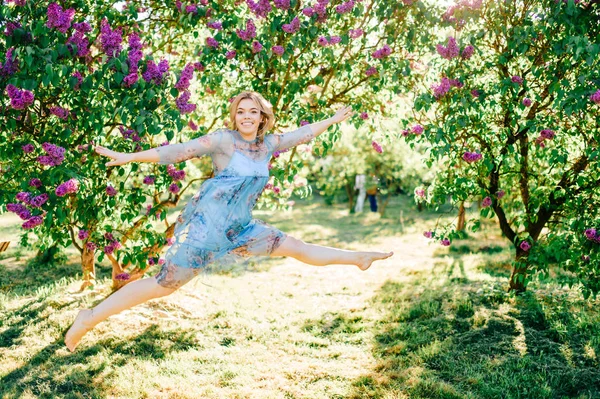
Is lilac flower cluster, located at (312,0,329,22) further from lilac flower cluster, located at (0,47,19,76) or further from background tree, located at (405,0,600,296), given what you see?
lilac flower cluster, located at (0,47,19,76)

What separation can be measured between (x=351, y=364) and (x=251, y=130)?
254 cm

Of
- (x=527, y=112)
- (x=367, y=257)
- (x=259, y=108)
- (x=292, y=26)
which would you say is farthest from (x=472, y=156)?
(x=259, y=108)

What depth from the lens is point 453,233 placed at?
5.83 meters

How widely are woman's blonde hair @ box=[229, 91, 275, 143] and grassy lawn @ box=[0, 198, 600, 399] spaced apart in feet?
3.77

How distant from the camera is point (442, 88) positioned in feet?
14.5

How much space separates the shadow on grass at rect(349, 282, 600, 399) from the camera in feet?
14.1

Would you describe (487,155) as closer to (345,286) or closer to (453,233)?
(453,233)

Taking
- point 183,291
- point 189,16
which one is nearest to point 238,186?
point 189,16

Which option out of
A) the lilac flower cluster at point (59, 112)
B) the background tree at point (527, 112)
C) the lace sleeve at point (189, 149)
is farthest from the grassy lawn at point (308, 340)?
the lilac flower cluster at point (59, 112)

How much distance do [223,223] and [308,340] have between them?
245 cm

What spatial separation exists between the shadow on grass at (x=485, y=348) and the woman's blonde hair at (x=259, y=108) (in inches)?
90.6

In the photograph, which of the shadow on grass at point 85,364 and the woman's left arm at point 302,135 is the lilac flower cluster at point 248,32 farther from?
the shadow on grass at point 85,364

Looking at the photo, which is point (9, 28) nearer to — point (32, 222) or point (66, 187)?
point (66, 187)

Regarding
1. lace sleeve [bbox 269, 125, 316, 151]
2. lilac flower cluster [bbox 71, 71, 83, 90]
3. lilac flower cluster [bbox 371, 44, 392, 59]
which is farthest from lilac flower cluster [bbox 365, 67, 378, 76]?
lilac flower cluster [bbox 71, 71, 83, 90]
